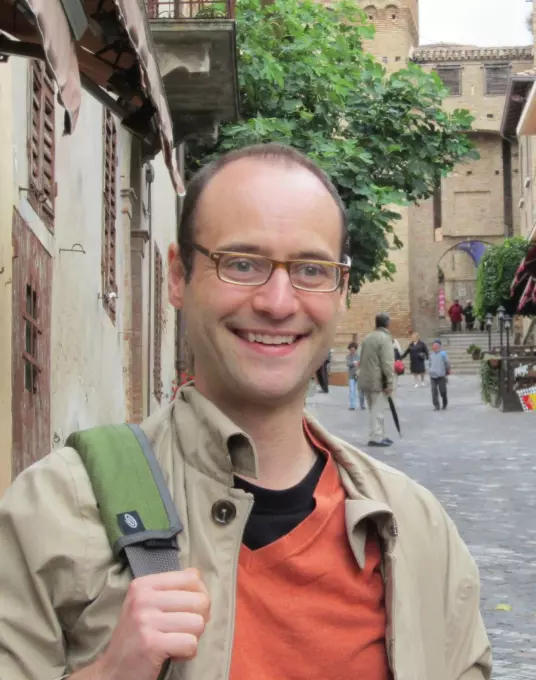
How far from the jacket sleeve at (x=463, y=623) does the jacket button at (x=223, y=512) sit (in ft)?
1.33

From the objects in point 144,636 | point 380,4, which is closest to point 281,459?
point 144,636

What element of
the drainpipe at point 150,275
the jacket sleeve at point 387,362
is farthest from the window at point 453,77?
the drainpipe at point 150,275

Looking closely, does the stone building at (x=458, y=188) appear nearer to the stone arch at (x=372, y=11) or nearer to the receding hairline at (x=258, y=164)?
the stone arch at (x=372, y=11)

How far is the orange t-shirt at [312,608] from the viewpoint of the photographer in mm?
1778

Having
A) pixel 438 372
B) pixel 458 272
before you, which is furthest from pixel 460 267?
pixel 438 372

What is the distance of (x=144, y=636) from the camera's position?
1564mm

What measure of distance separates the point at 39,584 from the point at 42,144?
657 centimetres

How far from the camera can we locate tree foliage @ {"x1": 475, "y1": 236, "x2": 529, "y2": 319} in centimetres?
3547

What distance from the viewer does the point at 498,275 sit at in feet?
118

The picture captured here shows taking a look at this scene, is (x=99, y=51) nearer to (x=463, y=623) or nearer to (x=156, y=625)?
(x=463, y=623)

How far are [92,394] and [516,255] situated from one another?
26.9 metres

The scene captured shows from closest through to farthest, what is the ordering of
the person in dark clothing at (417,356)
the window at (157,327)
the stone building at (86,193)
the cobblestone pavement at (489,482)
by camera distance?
the stone building at (86,193), the cobblestone pavement at (489,482), the window at (157,327), the person in dark clothing at (417,356)

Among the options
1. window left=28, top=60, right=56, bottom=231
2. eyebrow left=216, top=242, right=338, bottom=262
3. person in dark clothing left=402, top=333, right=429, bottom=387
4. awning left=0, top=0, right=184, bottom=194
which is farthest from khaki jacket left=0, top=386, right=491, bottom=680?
person in dark clothing left=402, top=333, right=429, bottom=387

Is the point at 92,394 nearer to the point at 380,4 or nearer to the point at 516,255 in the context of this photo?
the point at 516,255
